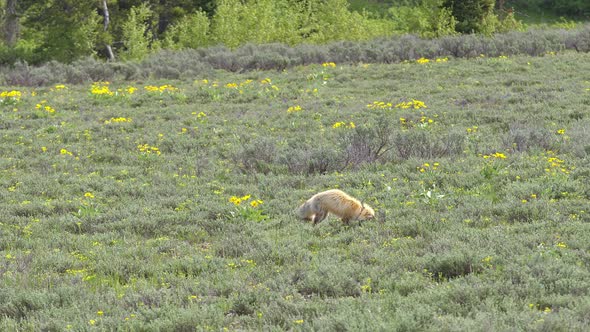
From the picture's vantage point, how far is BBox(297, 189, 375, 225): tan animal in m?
8.22

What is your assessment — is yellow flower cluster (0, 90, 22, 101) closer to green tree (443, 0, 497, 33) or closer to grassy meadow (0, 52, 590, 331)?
grassy meadow (0, 52, 590, 331)

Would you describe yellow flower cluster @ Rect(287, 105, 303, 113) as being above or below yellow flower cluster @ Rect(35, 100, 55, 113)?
below

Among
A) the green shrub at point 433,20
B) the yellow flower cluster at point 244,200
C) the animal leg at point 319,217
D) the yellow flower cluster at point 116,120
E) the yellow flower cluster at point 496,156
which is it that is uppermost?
the animal leg at point 319,217

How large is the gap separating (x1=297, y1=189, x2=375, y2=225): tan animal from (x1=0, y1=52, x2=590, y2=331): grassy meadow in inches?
6.9

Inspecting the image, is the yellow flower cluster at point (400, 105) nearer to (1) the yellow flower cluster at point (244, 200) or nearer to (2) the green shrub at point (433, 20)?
(1) the yellow flower cluster at point (244, 200)

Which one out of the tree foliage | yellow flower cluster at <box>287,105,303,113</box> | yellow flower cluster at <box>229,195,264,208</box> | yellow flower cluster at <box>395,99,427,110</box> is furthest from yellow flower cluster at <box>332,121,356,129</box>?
the tree foliage

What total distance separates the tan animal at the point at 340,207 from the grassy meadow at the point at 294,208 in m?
0.17

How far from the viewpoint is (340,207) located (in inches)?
323

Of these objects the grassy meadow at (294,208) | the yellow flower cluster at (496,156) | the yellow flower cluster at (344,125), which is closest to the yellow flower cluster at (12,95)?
the grassy meadow at (294,208)

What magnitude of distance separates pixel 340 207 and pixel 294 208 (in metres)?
1.21

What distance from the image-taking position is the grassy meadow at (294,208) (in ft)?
18.9

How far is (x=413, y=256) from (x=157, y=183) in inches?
208

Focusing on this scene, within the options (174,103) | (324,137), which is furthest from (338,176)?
(174,103)

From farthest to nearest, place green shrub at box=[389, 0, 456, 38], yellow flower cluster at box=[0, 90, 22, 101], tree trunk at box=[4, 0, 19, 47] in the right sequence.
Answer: tree trunk at box=[4, 0, 19, 47] → green shrub at box=[389, 0, 456, 38] → yellow flower cluster at box=[0, 90, 22, 101]
